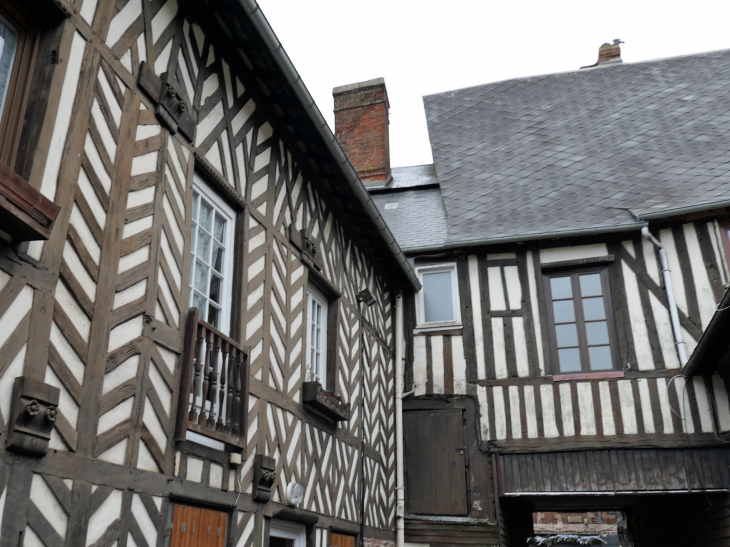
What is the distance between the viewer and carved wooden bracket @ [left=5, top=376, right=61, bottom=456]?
2.58m

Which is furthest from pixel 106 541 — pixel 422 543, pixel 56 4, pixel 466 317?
pixel 466 317

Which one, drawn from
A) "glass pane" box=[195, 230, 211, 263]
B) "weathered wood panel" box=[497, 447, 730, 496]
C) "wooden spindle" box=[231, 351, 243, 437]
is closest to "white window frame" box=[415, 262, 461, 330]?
"weathered wood panel" box=[497, 447, 730, 496]

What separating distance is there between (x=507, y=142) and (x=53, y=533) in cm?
873

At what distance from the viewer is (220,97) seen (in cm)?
466

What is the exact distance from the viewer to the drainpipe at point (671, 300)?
747 cm

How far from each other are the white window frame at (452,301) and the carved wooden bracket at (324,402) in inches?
91.4

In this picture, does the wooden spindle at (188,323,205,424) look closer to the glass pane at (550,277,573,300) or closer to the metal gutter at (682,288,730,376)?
the metal gutter at (682,288,730,376)

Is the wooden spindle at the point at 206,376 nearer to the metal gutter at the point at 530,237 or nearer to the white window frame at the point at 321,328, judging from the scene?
the white window frame at the point at 321,328

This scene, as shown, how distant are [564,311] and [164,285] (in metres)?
5.47

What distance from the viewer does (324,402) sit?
18.5ft

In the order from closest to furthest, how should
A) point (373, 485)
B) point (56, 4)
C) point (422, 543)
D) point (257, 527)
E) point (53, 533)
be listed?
point (53, 533) < point (56, 4) < point (257, 527) < point (373, 485) < point (422, 543)

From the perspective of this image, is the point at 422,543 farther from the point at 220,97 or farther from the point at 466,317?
the point at 220,97

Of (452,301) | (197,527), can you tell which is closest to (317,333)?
(452,301)

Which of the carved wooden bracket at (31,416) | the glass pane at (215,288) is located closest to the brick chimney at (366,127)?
the glass pane at (215,288)
